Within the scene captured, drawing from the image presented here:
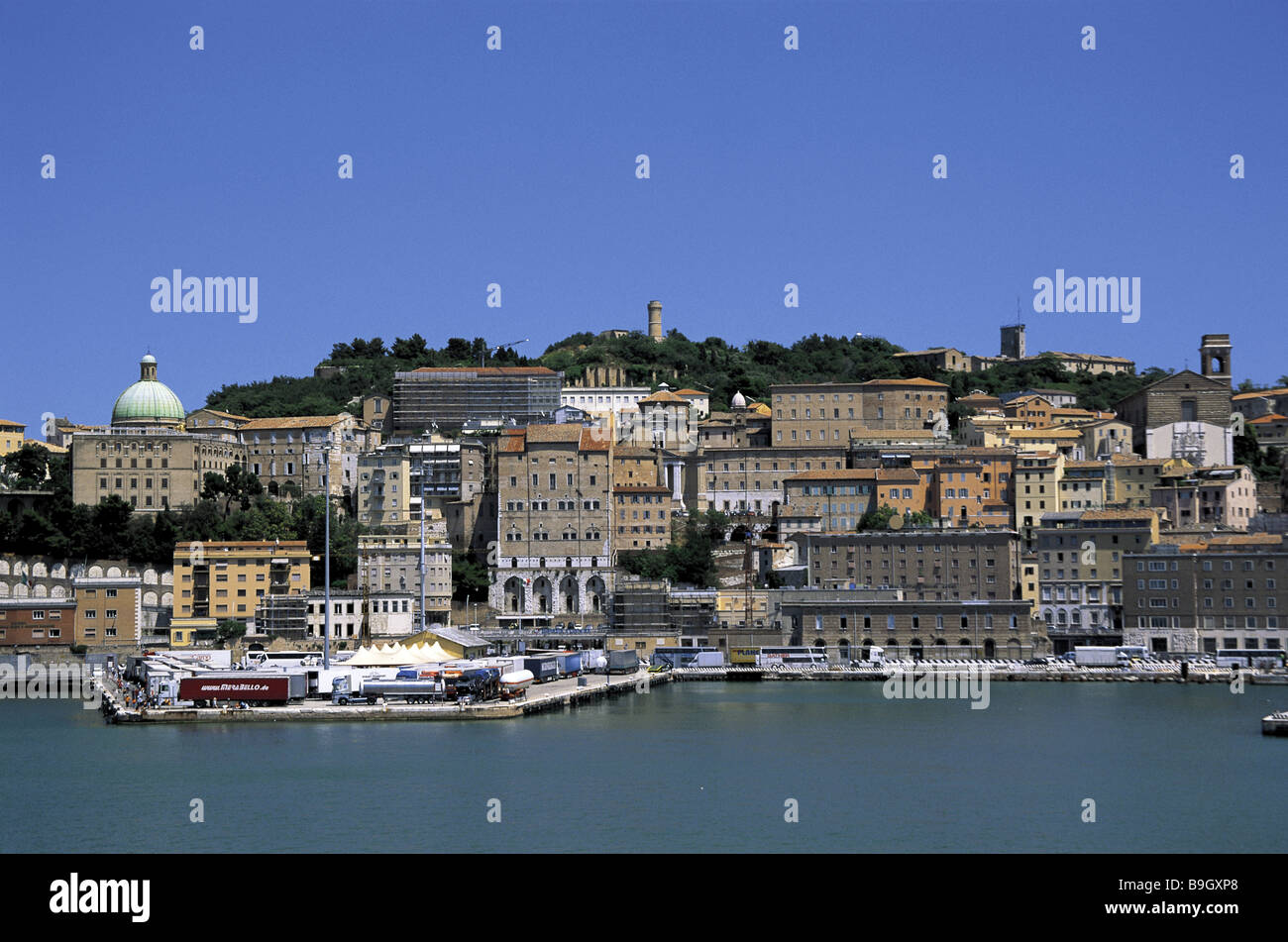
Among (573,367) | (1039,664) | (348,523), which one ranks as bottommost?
(1039,664)

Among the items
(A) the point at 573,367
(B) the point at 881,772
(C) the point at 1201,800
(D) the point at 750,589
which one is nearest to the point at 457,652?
(D) the point at 750,589

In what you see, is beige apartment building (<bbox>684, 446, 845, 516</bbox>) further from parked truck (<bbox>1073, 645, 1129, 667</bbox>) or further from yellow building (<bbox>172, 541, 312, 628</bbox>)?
yellow building (<bbox>172, 541, 312, 628</bbox>)

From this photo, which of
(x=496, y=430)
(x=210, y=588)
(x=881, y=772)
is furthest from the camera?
(x=496, y=430)

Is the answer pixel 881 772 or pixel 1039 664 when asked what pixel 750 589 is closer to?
pixel 1039 664

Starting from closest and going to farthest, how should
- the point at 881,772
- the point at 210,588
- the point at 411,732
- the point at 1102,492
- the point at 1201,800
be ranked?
the point at 1201,800, the point at 881,772, the point at 411,732, the point at 210,588, the point at 1102,492

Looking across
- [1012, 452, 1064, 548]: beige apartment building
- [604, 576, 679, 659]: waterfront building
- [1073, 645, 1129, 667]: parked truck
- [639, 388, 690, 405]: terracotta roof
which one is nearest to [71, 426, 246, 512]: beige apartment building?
[604, 576, 679, 659]: waterfront building

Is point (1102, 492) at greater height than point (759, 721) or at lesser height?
greater

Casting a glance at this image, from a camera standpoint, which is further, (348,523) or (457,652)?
(348,523)
